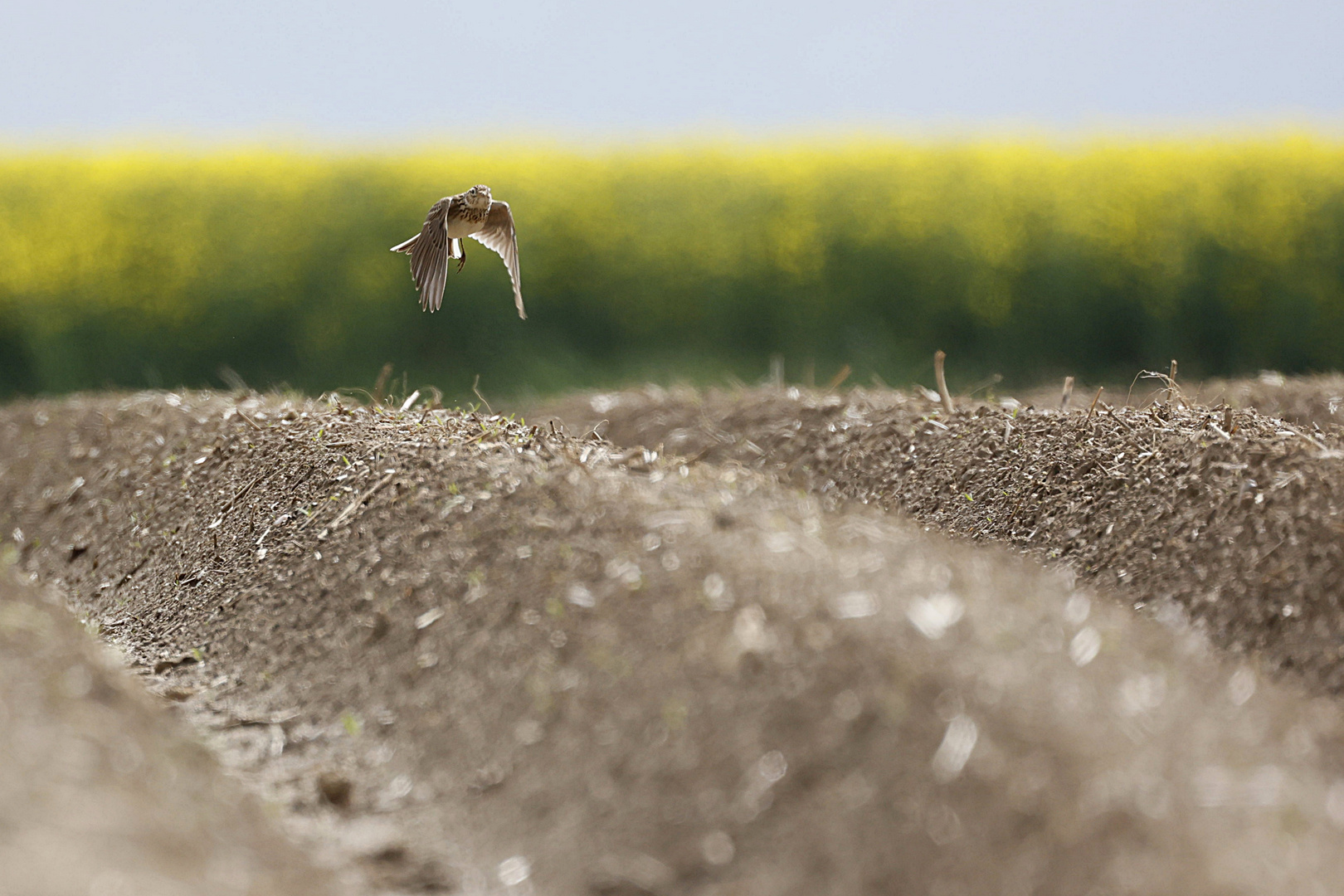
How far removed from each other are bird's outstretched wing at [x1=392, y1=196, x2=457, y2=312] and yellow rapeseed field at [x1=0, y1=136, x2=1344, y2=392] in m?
5.08

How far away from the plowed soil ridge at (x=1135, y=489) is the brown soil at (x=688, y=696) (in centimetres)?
8

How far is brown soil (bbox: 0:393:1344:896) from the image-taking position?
232 cm

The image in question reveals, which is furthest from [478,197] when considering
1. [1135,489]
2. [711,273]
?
[711,273]

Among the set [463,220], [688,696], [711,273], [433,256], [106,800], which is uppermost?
[463,220]

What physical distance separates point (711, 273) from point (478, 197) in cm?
546

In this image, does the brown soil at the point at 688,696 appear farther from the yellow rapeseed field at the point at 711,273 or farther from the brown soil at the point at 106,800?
the yellow rapeseed field at the point at 711,273

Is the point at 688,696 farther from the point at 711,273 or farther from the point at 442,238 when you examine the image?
the point at 711,273

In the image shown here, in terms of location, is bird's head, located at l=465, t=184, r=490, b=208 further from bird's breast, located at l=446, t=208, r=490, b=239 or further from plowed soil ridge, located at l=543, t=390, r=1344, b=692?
plowed soil ridge, located at l=543, t=390, r=1344, b=692

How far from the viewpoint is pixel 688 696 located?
272cm

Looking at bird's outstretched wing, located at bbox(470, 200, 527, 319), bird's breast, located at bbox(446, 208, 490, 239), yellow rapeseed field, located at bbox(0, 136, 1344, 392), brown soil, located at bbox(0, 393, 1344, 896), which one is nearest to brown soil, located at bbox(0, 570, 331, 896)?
brown soil, located at bbox(0, 393, 1344, 896)

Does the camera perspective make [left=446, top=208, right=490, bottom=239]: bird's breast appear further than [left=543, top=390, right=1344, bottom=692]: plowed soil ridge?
Yes

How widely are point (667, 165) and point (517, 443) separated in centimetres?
664

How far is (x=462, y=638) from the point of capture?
130 inches

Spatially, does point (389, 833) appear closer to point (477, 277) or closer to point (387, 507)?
point (387, 507)
